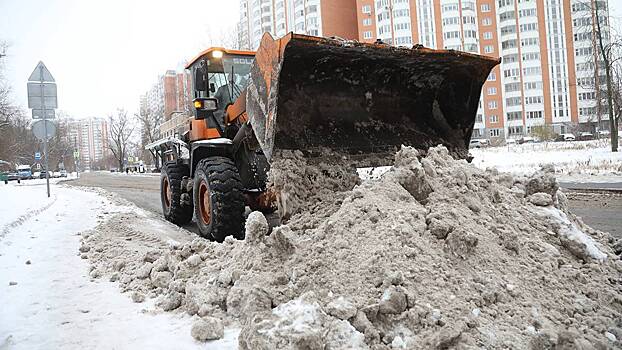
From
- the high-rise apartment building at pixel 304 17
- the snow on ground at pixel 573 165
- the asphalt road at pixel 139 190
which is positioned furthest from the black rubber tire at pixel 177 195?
the high-rise apartment building at pixel 304 17

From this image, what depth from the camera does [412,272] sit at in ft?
8.36

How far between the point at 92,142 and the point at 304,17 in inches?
2164

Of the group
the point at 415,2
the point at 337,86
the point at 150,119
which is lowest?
the point at 337,86

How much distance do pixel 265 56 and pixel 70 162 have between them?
87.2 m

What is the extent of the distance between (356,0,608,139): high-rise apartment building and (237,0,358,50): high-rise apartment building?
3854 millimetres

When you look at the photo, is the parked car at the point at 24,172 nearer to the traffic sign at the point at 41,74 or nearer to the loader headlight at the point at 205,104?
the traffic sign at the point at 41,74

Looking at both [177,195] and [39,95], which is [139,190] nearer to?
[39,95]

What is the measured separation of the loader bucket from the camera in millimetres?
4141

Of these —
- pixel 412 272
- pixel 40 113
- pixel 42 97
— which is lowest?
pixel 412 272

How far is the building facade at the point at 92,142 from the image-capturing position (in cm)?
7144

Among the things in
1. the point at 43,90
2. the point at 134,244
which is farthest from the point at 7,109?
the point at 134,244

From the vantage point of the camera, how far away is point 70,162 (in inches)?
3172

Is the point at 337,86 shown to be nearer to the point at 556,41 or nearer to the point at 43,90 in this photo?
the point at 43,90

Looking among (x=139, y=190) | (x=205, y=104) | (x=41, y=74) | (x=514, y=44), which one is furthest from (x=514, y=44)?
(x=205, y=104)
